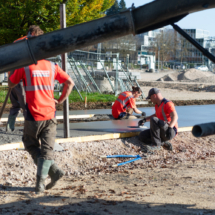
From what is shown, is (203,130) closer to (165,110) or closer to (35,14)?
(165,110)

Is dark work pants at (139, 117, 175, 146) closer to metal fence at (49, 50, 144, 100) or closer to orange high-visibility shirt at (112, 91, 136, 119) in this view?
orange high-visibility shirt at (112, 91, 136, 119)

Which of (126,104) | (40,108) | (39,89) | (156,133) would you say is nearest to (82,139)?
(156,133)

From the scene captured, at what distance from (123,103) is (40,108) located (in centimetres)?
534

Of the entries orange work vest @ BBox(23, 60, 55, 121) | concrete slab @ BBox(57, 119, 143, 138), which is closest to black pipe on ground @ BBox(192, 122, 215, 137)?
orange work vest @ BBox(23, 60, 55, 121)

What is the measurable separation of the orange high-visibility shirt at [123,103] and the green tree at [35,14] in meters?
8.74

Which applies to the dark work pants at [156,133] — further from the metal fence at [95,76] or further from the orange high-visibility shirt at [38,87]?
the metal fence at [95,76]

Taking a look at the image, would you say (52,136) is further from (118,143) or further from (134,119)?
(134,119)

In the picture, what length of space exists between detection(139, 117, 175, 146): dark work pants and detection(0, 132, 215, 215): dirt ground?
0.27 metres

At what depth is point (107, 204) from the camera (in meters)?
4.50

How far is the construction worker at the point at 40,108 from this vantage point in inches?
181

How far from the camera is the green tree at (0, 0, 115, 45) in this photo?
16.6 metres

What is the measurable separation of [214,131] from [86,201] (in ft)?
9.09

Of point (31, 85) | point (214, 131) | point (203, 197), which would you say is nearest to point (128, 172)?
point (203, 197)

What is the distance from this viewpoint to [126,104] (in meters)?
9.84
